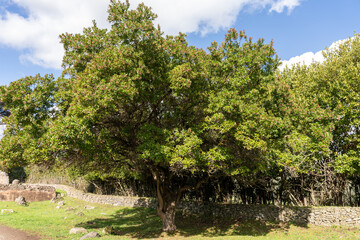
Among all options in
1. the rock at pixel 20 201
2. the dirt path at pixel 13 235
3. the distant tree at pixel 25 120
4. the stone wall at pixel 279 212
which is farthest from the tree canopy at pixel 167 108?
the rock at pixel 20 201

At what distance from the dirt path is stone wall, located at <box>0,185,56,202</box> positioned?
681 inches

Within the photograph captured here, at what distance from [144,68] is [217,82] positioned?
4.59 meters

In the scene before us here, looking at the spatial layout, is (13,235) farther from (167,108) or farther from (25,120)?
(167,108)

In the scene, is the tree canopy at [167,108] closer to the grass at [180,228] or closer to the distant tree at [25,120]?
the distant tree at [25,120]

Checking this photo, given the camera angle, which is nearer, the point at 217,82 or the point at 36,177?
the point at 217,82

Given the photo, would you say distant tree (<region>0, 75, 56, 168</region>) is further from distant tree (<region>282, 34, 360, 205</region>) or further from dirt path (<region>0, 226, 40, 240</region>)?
distant tree (<region>282, 34, 360, 205</region>)

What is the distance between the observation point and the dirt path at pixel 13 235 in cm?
1459

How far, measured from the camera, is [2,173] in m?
41.9

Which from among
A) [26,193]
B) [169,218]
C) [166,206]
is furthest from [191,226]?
[26,193]

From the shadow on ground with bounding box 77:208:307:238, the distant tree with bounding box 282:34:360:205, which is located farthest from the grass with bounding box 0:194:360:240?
the distant tree with bounding box 282:34:360:205

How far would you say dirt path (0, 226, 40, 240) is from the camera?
1459 centimetres

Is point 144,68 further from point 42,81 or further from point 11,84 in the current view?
point 11,84

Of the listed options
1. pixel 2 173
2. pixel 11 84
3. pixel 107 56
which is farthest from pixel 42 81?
pixel 2 173

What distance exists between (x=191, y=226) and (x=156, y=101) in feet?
35.2
